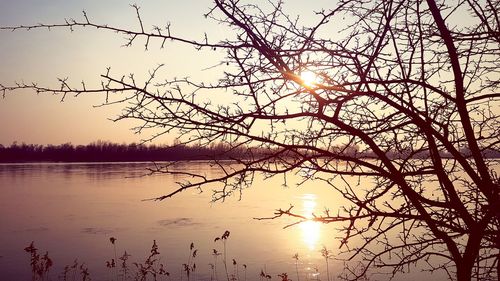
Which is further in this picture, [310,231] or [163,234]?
[310,231]

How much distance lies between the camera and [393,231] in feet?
55.3

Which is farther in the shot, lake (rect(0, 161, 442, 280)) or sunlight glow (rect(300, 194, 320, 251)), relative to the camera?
sunlight glow (rect(300, 194, 320, 251))

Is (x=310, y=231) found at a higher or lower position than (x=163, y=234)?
lower

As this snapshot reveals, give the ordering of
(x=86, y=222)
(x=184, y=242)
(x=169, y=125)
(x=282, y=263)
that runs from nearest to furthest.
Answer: (x=169, y=125) → (x=282, y=263) → (x=184, y=242) → (x=86, y=222)

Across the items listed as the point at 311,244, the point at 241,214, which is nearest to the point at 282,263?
the point at 311,244

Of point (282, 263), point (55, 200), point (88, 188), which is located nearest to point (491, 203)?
point (282, 263)

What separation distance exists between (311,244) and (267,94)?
14301 mm

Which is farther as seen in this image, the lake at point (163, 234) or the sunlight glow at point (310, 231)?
the sunlight glow at point (310, 231)

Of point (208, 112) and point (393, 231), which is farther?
point (393, 231)

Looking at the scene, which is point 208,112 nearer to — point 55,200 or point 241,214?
point 241,214

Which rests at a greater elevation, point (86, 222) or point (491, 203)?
point (491, 203)

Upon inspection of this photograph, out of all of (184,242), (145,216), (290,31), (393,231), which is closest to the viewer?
(290,31)

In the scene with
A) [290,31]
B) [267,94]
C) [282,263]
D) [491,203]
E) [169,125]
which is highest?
[290,31]

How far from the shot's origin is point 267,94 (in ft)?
7.16
